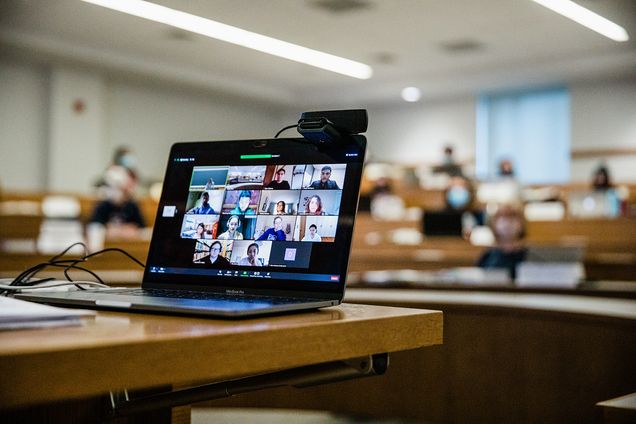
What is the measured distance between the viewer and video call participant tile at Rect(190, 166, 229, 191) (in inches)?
41.4

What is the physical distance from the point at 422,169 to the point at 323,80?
6.02ft

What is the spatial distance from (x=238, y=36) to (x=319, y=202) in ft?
21.3

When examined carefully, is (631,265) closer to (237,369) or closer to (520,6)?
(520,6)

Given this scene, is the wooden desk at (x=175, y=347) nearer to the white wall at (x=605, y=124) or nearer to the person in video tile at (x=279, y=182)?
the person in video tile at (x=279, y=182)

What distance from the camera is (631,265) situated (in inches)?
182

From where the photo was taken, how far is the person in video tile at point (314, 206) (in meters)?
0.95

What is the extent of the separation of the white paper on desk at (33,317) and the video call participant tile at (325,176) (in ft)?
1.23

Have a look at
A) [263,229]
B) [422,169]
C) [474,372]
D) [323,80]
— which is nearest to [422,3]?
[323,80]

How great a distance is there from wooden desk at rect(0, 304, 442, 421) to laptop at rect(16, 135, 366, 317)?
0.30ft

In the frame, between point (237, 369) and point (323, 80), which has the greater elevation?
point (323, 80)

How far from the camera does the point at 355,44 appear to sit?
292 inches

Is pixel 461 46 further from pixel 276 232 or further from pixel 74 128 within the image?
pixel 276 232

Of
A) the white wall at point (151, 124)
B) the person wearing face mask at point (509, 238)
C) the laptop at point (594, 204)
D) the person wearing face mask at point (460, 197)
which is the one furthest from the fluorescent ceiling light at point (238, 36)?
the person wearing face mask at point (509, 238)

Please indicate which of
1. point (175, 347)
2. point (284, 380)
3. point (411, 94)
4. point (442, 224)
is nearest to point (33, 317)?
point (175, 347)
